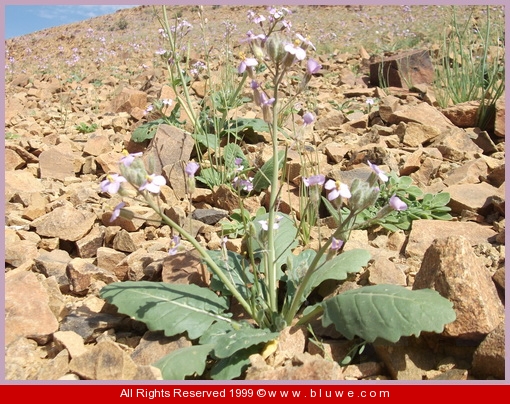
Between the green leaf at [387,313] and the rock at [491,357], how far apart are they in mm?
191

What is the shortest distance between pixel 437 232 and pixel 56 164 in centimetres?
344

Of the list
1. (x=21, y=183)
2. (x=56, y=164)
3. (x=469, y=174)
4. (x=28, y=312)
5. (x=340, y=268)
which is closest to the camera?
(x=28, y=312)

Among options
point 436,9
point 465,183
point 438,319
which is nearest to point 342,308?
point 438,319

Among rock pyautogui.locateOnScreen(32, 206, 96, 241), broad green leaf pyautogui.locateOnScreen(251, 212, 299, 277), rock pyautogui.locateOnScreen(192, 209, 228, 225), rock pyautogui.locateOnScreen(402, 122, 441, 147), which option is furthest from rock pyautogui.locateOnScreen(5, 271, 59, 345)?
rock pyautogui.locateOnScreen(402, 122, 441, 147)

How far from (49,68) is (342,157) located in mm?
10096

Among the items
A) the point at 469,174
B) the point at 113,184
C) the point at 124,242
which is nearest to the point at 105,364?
the point at 113,184

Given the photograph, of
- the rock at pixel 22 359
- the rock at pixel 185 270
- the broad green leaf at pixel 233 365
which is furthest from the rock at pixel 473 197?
the rock at pixel 22 359

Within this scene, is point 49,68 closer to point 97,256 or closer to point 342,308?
point 97,256

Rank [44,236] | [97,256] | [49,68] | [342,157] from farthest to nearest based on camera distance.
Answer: [49,68] < [342,157] < [44,236] < [97,256]

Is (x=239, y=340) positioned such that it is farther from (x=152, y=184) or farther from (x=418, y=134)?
(x=418, y=134)

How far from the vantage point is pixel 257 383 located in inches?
71.4

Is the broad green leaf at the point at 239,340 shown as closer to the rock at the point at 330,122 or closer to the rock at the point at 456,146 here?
the rock at the point at 456,146

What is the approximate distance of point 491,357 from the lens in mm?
1863

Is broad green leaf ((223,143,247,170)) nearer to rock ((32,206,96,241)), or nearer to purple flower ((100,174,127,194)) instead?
rock ((32,206,96,241))
